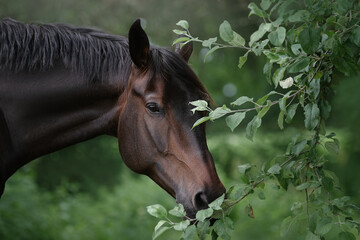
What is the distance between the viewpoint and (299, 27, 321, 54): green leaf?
1.65 metres

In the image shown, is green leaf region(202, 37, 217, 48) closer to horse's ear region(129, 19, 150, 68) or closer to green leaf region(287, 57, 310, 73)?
green leaf region(287, 57, 310, 73)

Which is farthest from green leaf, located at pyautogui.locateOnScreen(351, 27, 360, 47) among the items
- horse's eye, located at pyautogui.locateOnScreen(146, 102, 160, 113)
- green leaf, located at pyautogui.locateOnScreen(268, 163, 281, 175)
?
horse's eye, located at pyautogui.locateOnScreen(146, 102, 160, 113)

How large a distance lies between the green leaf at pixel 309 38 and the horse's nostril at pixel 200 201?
792 mm

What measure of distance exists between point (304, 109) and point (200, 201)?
58cm

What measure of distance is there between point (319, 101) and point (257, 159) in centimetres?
761

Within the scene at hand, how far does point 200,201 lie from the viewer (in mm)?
2193

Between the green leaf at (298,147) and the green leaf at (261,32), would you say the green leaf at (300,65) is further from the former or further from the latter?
the green leaf at (298,147)

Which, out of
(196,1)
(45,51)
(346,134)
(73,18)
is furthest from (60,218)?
(45,51)

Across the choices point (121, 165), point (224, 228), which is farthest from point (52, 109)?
point (121, 165)

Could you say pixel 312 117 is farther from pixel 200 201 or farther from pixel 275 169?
pixel 200 201

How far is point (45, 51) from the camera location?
246 centimetres

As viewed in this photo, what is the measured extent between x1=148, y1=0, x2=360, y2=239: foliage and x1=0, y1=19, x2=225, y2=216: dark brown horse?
40 centimetres

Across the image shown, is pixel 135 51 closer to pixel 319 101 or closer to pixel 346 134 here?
pixel 319 101

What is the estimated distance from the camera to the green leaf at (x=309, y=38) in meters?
1.65
